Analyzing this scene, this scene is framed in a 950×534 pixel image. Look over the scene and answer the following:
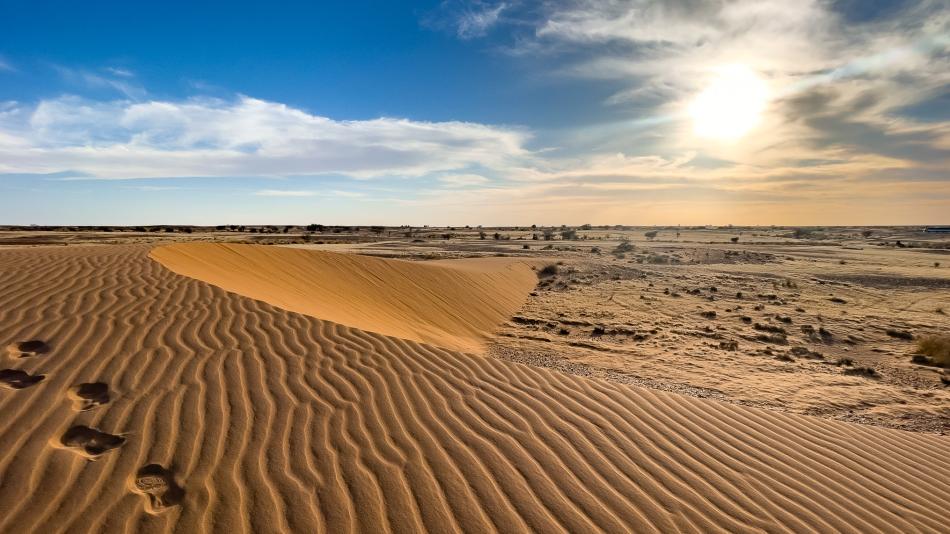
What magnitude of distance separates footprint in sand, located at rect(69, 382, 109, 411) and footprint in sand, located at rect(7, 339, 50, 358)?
1.04m

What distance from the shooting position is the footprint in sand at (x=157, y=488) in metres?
2.59

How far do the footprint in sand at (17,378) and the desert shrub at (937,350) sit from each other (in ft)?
38.2

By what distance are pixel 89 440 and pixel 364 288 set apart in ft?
27.5

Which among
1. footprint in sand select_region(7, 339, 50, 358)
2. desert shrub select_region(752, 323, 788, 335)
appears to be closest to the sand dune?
footprint in sand select_region(7, 339, 50, 358)

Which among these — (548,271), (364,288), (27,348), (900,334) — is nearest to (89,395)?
(27,348)

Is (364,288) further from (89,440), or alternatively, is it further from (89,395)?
(89,440)

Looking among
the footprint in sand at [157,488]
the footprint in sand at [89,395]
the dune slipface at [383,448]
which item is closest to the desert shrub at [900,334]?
the dune slipface at [383,448]

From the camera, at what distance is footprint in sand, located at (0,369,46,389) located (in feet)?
12.3

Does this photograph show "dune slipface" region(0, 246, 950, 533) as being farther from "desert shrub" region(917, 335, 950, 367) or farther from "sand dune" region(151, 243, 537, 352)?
"desert shrub" region(917, 335, 950, 367)

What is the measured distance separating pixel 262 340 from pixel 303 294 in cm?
413

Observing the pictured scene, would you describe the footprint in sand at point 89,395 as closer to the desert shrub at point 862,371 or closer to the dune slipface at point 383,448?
the dune slipface at point 383,448

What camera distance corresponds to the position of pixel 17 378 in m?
3.87

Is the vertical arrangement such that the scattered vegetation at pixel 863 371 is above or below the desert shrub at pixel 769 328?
below

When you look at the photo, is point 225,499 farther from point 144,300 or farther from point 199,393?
point 144,300
